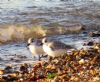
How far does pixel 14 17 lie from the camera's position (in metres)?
20.6

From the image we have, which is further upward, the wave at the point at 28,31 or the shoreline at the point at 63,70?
the shoreline at the point at 63,70

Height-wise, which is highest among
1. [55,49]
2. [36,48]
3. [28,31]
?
[55,49]

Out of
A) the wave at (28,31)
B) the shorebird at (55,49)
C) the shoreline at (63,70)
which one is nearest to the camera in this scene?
the shoreline at (63,70)

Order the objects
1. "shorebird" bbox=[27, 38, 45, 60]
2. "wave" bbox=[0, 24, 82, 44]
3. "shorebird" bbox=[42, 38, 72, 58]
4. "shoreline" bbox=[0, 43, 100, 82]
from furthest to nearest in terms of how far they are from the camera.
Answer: "wave" bbox=[0, 24, 82, 44]
"shorebird" bbox=[27, 38, 45, 60]
"shorebird" bbox=[42, 38, 72, 58]
"shoreline" bbox=[0, 43, 100, 82]

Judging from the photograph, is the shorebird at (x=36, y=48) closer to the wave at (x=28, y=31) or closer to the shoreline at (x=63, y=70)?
the shoreline at (x=63, y=70)

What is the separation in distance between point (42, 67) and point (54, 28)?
25.9 ft

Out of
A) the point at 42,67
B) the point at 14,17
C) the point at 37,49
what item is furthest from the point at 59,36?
the point at 42,67

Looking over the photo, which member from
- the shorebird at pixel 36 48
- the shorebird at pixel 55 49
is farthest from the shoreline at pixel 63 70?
the shorebird at pixel 36 48

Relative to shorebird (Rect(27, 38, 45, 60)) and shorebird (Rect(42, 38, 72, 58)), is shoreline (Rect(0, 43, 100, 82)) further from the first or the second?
shorebird (Rect(27, 38, 45, 60))

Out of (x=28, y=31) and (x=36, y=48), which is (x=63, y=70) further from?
(x=28, y=31)

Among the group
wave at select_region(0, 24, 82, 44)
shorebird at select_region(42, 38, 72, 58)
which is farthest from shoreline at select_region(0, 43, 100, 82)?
wave at select_region(0, 24, 82, 44)

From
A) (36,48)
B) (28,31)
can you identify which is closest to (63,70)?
(36,48)

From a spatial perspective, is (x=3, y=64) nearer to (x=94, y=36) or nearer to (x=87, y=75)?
(x=87, y=75)

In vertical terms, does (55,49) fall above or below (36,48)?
above
